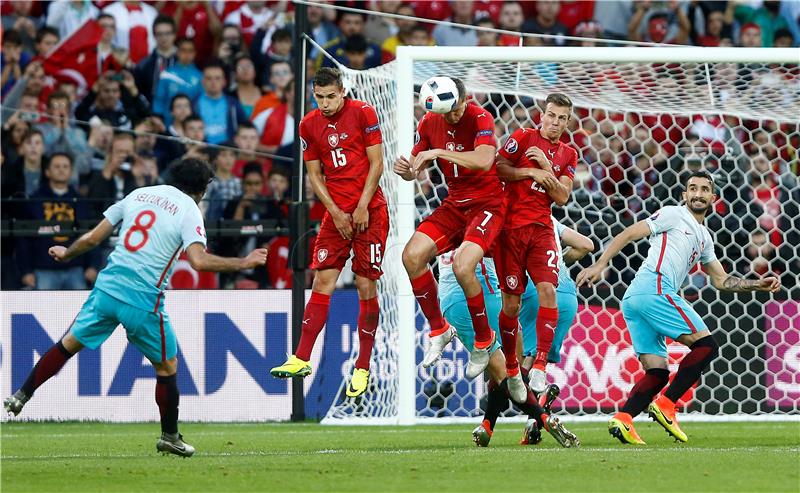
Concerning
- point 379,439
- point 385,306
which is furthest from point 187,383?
point 379,439

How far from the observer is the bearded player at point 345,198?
943 cm

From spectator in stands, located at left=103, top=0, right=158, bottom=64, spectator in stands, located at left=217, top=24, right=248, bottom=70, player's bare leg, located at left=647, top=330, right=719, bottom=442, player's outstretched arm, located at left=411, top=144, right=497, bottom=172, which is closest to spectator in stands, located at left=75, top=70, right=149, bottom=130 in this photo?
spectator in stands, located at left=103, top=0, right=158, bottom=64

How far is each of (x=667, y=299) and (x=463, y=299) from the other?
1485mm

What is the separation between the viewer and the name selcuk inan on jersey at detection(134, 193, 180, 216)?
8.20 m

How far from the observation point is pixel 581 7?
15812 mm

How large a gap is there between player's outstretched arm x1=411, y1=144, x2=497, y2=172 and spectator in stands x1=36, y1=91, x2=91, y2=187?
6.27m

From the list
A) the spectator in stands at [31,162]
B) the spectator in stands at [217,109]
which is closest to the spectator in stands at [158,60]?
the spectator in stands at [217,109]

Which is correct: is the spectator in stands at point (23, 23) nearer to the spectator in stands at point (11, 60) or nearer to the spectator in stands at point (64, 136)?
the spectator in stands at point (11, 60)

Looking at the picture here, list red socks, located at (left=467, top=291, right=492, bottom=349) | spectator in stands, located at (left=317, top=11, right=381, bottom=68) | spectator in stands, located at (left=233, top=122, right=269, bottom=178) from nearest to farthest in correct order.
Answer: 1. red socks, located at (left=467, top=291, right=492, bottom=349)
2. spectator in stands, located at (left=233, top=122, right=269, bottom=178)
3. spectator in stands, located at (left=317, top=11, right=381, bottom=68)

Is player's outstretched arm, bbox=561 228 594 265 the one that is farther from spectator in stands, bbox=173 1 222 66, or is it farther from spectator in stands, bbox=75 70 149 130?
spectator in stands, bbox=173 1 222 66

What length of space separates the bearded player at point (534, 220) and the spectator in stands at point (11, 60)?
7515 millimetres

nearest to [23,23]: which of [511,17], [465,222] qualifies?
[511,17]

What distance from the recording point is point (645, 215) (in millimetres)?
12609

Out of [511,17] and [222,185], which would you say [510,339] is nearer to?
[222,185]
